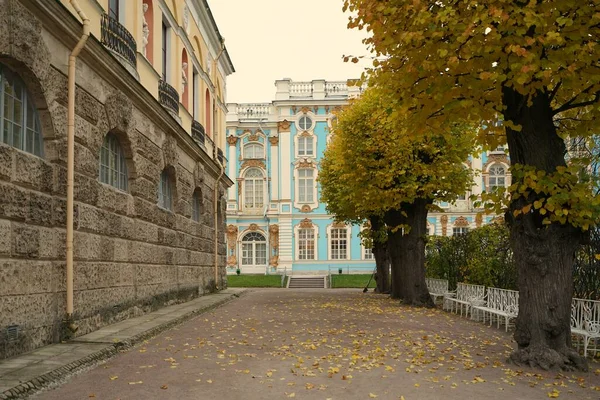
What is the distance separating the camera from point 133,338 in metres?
10.2

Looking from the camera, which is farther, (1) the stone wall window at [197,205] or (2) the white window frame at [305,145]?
(2) the white window frame at [305,145]

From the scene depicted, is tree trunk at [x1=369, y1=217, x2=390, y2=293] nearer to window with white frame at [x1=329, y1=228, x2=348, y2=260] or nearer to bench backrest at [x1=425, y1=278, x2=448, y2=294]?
bench backrest at [x1=425, y1=278, x2=448, y2=294]

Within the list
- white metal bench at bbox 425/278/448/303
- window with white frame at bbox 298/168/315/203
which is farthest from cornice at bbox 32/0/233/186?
window with white frame at bbox 298/168/315/203

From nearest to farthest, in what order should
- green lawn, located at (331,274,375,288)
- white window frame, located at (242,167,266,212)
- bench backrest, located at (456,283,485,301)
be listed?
bench backrest, located at (456,283,485,301)
green lawn, located at (331,274,375,288)
white window frame, located at (242,167,266,212)

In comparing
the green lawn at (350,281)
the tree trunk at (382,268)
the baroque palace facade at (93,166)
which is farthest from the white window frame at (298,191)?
the baroque palace facade at (93,166)

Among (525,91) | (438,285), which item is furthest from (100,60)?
(438,285)

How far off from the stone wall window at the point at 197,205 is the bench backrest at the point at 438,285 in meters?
8.70

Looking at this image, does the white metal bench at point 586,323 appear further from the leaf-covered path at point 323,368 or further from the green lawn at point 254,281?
the green lawn at point 254,281

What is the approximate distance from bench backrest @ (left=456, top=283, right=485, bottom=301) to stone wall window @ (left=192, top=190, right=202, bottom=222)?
9280 mm

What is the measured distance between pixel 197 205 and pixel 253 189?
24692 mm

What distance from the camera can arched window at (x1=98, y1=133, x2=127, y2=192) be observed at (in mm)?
12156

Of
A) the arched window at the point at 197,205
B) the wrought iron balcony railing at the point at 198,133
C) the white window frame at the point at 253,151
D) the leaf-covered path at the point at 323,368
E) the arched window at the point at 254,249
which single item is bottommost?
the leaf-covered path at the point at 323,368

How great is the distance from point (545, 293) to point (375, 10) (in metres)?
4.63

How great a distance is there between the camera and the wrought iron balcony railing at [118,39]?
1187 cm
